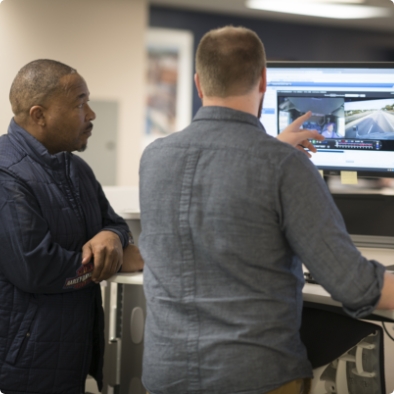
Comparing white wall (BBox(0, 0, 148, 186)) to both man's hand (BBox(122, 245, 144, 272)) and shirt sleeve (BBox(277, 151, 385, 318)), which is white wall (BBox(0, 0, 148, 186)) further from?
shirt sleeve (BBox(277, 151, 385, 318))

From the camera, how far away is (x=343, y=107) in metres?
1.89

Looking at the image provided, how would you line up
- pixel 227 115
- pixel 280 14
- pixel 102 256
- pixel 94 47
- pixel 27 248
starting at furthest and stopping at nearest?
1. pixel 280 14
2. pixel 94 47
3. pixel 102 256
4. pixel 27 248
5. pixel 227 115

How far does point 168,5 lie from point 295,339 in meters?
6.71

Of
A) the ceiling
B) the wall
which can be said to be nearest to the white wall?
the ceiling

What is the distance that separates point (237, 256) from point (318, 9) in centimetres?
681

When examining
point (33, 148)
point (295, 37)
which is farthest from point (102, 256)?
point (295, 37)

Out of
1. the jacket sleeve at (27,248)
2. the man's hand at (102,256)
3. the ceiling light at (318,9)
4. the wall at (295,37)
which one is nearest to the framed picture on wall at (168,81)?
the wall at (295,37)

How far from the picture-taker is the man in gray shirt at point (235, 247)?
1209 millimetres

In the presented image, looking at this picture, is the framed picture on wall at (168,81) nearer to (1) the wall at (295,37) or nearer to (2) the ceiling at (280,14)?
(1) the wall at (295,37)

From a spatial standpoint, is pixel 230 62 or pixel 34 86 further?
pixel 34 86

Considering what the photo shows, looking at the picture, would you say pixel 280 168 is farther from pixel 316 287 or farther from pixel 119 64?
pixel 119 64

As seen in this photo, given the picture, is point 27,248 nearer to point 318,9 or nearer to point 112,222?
point 112,222

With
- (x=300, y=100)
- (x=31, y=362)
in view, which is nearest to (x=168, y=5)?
(x=300, y=100)

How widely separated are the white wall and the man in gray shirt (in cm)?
323
